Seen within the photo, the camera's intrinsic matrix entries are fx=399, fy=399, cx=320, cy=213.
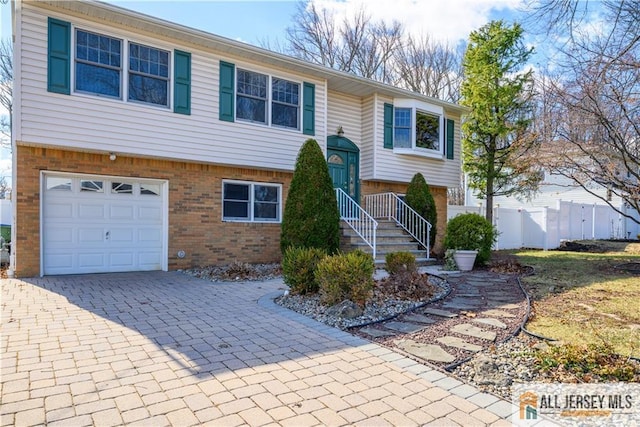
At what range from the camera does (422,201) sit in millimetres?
11656

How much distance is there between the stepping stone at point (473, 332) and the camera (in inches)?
177

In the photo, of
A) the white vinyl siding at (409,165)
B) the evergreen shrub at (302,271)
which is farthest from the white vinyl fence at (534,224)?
the evergreen shrub at (302,271)

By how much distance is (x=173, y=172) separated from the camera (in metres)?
9.50

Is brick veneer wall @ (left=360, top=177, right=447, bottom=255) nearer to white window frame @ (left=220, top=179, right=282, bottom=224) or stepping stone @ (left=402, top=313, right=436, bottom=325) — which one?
white window frame @ (left=220, top=179, right=282, bottom=224)

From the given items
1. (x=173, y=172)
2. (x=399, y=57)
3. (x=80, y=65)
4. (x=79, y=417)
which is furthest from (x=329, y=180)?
(x=399, y=57)

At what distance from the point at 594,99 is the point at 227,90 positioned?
26.7 feet

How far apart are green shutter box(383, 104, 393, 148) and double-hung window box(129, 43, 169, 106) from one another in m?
6.44

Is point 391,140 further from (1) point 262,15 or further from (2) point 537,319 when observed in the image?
(2) point 537,319

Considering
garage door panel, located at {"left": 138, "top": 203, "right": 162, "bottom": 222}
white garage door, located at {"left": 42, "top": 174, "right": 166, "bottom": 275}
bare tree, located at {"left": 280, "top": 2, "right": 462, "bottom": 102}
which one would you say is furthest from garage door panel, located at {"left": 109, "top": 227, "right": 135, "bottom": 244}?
bare tree, located at {"left": 280, "top": 2, "right": 462, "bottom": 102}

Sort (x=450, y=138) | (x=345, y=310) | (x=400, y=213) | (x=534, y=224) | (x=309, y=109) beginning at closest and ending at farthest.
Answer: (x=345, y=310), (x=309, y=109), (x=400, y=213), (x=450, y=138), (x=534, y=224)

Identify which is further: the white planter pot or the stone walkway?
the white planter pot

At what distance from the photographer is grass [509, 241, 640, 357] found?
4465 millimetres

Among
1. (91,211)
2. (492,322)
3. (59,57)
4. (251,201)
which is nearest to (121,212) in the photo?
(91,211)

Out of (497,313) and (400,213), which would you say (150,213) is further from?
(497,313)
